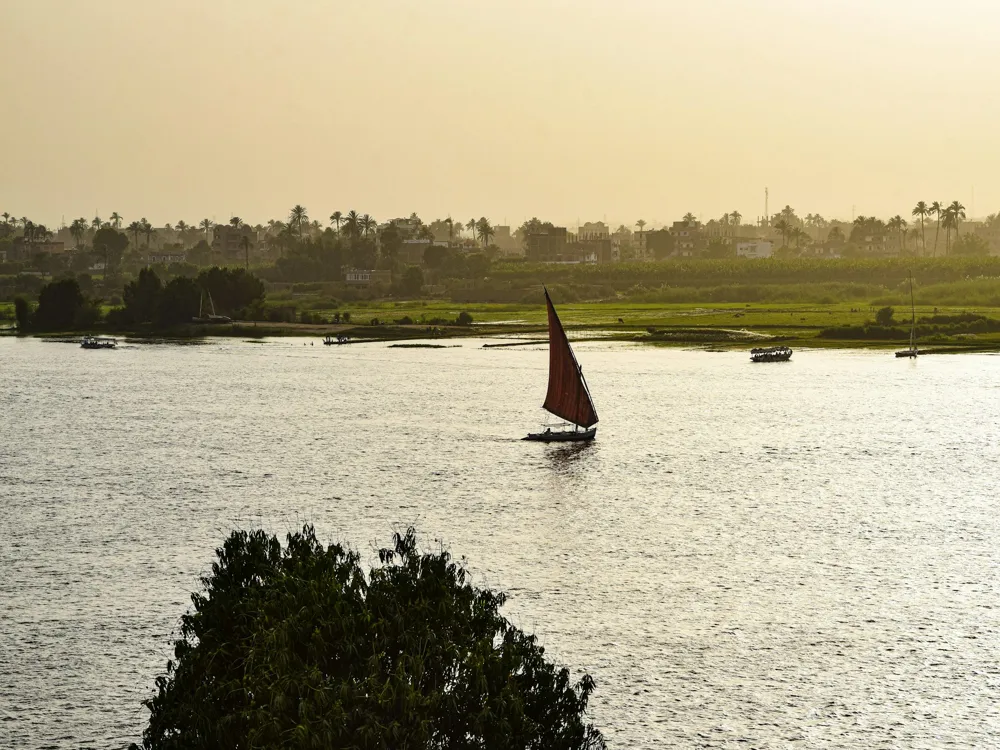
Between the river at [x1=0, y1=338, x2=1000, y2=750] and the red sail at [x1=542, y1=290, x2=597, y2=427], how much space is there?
3522 millimetres

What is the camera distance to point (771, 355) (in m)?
145

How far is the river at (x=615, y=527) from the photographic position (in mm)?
41094

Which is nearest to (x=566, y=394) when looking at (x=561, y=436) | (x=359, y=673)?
(x=561, y=436)

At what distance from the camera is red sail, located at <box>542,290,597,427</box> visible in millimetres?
90375

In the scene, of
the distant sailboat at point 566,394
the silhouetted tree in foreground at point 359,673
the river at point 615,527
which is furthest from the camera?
the distant sailboat at point 566,394

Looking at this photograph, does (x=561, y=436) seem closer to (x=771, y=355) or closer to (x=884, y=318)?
(x=771, y=355)

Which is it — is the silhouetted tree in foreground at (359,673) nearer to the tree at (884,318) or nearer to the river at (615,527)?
the river at (615,527)

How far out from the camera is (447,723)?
92.8ft

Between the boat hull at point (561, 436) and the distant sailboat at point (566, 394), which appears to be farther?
the distant sailboat at point (566, 394)

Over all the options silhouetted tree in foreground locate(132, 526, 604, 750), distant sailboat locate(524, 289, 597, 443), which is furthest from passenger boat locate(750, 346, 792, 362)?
silhouetted tree in foreground locate(132, 526, 604, 750)

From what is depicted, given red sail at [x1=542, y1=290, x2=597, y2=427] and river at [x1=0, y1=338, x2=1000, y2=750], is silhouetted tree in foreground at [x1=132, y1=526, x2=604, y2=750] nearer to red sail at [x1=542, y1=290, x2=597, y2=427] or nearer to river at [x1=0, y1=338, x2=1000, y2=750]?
river at [x1=0, y1=338, x2=1000, y2=750]

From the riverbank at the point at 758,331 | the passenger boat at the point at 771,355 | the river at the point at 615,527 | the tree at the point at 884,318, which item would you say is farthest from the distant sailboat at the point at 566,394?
the tree at the point at 884,318

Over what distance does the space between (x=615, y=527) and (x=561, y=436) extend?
26352mm

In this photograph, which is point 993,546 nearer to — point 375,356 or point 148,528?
point 148,528
